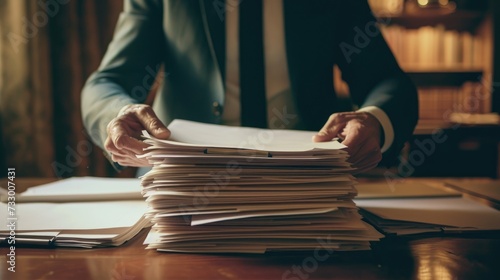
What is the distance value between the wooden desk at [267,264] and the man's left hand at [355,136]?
6.3 inches

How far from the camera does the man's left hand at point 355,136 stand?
26.3 inches

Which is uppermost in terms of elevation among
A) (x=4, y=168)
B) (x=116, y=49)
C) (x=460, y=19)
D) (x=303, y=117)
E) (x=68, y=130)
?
(x=460, y=19)

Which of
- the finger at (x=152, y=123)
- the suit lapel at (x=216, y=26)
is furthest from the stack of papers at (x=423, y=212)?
the suit lapel at (x=216, y=26)

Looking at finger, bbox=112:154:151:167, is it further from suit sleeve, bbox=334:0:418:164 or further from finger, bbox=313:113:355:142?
suit sleeve, bbox=334:0:418:164

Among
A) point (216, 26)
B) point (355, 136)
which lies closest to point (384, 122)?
point (355, 136)

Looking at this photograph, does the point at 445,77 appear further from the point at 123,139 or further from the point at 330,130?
the point at 123,139

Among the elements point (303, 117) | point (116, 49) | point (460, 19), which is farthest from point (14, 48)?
point (460, 19)

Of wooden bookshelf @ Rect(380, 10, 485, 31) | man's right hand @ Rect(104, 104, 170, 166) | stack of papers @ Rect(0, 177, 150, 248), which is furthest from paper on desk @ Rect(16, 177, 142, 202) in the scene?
wooden bookshelf @ Rect(380, 10, 485, 31)

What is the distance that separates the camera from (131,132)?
67cm

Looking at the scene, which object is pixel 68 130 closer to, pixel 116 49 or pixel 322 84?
pixel 116 49

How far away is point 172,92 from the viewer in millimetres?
1218

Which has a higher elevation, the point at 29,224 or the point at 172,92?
the point at 172,92

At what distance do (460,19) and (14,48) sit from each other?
2.68 m

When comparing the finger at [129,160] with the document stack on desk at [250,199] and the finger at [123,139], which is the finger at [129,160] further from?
the document stack on desk at [250,199]
